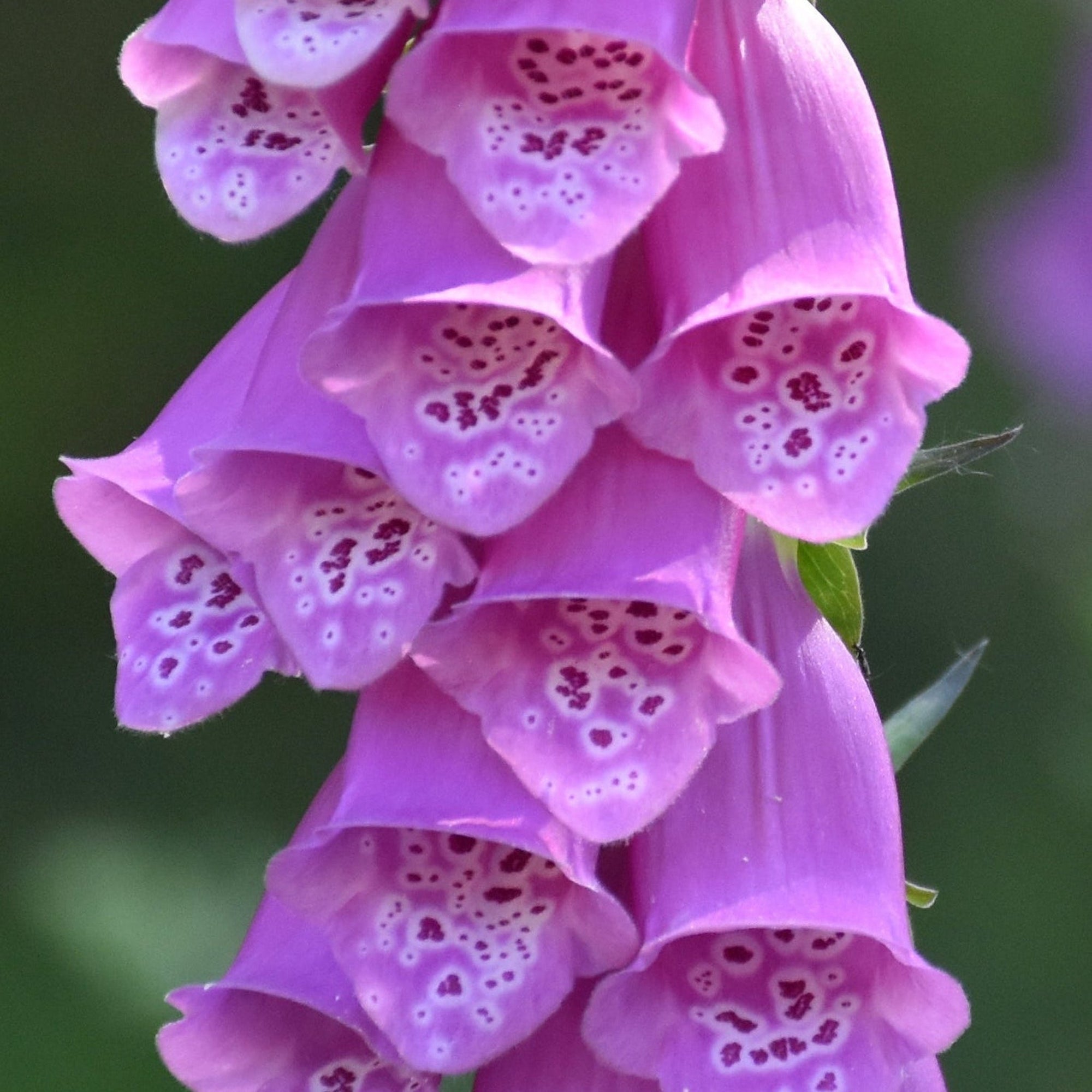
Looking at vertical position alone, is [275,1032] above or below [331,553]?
below

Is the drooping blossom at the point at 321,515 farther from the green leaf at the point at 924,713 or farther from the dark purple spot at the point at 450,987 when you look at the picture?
the green leaf at the point at 924,713

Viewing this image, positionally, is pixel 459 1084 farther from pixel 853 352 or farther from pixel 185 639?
pixel 853 352

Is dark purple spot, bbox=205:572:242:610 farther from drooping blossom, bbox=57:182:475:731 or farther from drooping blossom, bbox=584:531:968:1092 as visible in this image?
drooping blossom, bbox=584:531:968:1092

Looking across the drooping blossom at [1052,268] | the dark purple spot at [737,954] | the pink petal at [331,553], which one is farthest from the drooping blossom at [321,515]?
the drooping blossom at [1052,268]

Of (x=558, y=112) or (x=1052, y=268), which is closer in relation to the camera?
(x=558, y=112)

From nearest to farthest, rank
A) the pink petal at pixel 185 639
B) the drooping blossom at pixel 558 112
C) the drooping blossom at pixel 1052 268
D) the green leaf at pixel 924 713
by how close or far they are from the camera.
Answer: the drooping blossom at pixel 558 112 < the pink petal at pixel 185 639 < the green leaf at pixel 924 713 < the drooping blossom at pixel 1052 268

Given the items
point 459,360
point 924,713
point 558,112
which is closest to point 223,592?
point 459,360

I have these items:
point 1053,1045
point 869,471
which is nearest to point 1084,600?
point 1053,1045
